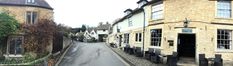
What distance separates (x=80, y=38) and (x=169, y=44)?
234 ft

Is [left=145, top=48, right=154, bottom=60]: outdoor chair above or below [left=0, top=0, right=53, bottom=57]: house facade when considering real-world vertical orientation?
below

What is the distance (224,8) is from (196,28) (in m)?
3.09

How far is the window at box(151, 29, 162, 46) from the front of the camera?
28.0 m

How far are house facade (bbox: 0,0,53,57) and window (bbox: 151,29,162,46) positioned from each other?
10.9 metres

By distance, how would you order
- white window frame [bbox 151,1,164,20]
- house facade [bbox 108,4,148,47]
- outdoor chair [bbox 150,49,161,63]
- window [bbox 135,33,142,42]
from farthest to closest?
window [bbox 135,33,142,42] < house facade [bbox 108,4,148,47] < white window frame [bbox 151,1,164,20] < outdoor chair [bbox 150,49,161,63]

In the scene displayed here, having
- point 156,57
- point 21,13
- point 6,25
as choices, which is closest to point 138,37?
point 156,57

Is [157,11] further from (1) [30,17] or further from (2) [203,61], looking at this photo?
(1) [30,17]

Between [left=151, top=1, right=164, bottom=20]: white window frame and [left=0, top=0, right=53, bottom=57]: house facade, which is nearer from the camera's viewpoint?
[left=151, top=1, right=164, bottom=20]: white window frame

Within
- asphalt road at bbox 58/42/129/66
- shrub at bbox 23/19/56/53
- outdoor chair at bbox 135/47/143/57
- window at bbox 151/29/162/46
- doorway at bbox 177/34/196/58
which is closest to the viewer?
doorway at bbox 177/34/196/58

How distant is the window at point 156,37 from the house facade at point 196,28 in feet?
2.93

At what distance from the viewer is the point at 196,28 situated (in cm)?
2473

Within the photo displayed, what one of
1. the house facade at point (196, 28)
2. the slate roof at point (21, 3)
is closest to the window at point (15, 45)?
the slate roof at point (21, 3)

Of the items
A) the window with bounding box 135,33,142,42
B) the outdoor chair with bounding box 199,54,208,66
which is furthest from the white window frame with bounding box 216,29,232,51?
the window with bounding box 135,33,142,42

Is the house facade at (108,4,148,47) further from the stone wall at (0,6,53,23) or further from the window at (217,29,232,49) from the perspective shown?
the stone wall at (0,6,53,23)
